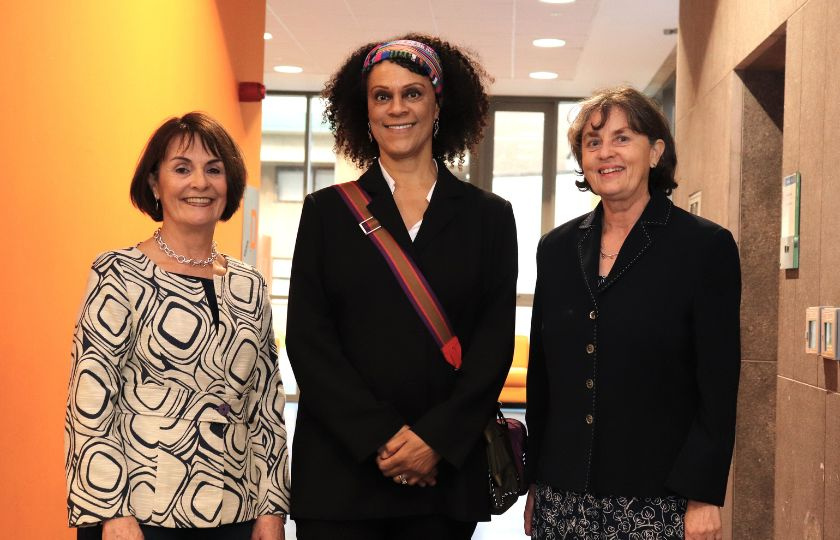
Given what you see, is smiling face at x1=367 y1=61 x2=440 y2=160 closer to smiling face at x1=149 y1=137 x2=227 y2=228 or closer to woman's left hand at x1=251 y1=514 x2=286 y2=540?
→ smiling face at x1=149 y1=137 x2=227 y2=228

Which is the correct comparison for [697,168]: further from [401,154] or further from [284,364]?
[284,364]

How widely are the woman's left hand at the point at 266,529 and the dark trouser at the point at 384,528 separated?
0.17 ft

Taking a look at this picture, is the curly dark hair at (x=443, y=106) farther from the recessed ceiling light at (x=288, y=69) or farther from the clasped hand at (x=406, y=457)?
the recessed ceiling light at (x=288, y=69)

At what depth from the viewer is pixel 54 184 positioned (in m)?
3.43

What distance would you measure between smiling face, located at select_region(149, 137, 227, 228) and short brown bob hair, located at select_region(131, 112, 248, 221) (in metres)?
0.01

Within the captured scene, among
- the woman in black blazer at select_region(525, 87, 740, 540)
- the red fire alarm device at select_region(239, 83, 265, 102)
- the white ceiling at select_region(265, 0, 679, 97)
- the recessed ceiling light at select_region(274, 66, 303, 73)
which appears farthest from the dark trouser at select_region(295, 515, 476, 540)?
the recessed ceiling light at select_region(274, 66, 303, 73)

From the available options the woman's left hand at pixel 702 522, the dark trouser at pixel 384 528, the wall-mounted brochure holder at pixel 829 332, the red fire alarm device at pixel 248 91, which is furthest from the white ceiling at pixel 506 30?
the woman's left hand at pixel 702 522

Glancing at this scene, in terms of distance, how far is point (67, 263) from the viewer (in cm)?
357

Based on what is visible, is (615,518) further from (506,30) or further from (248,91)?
(506,30)

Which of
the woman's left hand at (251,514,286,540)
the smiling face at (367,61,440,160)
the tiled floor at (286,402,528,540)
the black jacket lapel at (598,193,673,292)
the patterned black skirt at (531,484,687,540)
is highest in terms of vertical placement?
the smiling face at (367,61,440,160)

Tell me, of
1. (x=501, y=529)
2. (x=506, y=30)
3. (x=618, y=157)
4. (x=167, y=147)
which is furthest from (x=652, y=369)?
(x=506, y=30)

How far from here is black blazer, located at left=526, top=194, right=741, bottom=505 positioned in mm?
2297

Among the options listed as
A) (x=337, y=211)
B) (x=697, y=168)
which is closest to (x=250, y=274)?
(x=337, y=211)

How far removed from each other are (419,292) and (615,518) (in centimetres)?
67
